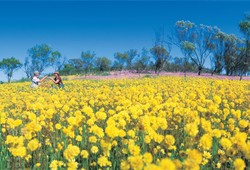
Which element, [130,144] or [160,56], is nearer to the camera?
[130,144]

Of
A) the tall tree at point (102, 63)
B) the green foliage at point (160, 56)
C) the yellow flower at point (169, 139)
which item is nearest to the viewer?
the yellow flower at point (169, 139)

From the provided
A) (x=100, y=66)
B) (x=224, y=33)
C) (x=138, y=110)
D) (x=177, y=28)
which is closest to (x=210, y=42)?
(x=224, y=33)

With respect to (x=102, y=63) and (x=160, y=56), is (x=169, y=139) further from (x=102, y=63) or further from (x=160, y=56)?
(x=102, y=63)

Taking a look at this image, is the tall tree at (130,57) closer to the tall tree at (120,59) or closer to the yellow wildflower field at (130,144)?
the tall tree at (120,59)

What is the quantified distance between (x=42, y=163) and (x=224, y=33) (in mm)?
70448

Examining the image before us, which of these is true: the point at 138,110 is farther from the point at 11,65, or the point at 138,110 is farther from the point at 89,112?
the point at 11,65

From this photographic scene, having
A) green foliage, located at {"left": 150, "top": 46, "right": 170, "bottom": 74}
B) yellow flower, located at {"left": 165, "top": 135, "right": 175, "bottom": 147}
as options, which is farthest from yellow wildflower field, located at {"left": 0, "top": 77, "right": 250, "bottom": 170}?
green foliage, located at {"left": 150, "top": 46, "right": 170, "bottom": 74}

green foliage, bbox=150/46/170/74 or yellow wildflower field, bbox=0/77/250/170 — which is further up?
green foliage, bbox=150/46/170/74

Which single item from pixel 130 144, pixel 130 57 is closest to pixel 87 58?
pixel 130 57

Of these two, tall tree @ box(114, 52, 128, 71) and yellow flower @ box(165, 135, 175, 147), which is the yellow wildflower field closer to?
yellow flower @ box(165, 135, 175, 147)

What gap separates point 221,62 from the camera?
79500mm

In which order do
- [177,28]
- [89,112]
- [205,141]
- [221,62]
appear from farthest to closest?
[221,62]
[177,28]
[89,112]
[205,141]

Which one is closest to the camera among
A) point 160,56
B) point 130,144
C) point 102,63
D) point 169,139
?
point 169,139

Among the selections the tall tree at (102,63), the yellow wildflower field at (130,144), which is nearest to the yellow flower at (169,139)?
the yellow wildflower field at (130,144)
